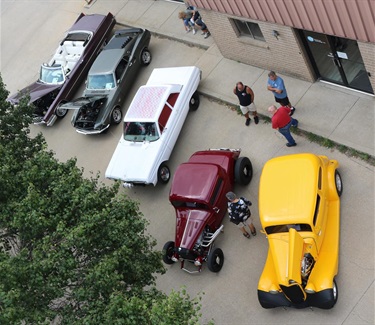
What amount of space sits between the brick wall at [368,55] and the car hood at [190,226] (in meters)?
4.91

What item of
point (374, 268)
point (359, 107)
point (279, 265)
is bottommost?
point (279, 265)

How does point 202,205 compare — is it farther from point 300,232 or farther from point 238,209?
point 300,232

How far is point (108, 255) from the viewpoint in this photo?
10.9 meters

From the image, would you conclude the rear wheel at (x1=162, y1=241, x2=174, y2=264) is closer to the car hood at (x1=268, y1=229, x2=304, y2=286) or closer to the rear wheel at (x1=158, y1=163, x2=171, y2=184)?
the rear wheel at (x1=158, y1=163, x2=171, y2=184)

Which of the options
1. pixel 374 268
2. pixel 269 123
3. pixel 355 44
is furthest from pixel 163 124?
pixel 374 268

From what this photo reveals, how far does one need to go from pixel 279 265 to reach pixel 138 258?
2783 millimetres

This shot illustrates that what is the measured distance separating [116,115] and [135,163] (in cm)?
328

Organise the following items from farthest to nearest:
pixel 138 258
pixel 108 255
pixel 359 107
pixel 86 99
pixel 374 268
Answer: pixel 86 99, pixel 359 107, pixel 374 268, pixel 138 258, pixel 108 255

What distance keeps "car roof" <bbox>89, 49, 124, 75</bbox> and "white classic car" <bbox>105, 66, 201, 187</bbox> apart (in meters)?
2.29

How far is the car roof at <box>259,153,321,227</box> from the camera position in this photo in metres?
12.3

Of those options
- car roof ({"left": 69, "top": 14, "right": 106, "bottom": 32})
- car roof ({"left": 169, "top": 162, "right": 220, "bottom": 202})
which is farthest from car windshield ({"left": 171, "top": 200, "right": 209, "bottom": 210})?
car roof ({"left": 69, "top": 14, "right": 106, "bottom": 32})

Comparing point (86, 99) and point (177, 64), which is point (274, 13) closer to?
point (177, 64)

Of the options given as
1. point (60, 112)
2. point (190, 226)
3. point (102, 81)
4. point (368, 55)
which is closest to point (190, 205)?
point (190, 226)

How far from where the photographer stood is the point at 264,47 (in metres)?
16.6
